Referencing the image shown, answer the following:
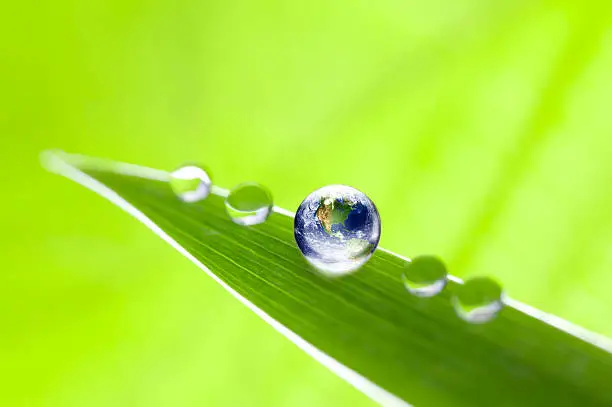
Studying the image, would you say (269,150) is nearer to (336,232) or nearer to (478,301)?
(336,232)

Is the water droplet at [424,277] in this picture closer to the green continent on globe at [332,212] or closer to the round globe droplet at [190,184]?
the green continent on globe at [332,212]

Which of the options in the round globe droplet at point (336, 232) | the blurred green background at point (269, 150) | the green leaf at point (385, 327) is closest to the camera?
the green leaf at point (385, 327)

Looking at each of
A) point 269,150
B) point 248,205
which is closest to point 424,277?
point 248,205

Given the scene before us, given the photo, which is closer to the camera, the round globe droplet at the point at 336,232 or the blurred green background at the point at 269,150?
the round globe droplet at the point at 336,232

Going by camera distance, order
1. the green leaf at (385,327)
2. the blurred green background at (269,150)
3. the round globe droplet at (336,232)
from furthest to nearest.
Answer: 1. the blurred green background at (269,150)
2. the round globe droplet at (336,232)
3. the green leaf at (385,327)

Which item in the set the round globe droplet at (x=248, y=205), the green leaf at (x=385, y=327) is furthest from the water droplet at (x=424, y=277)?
the round globe droplet at (x=248, y=205)

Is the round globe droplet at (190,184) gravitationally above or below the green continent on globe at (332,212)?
below

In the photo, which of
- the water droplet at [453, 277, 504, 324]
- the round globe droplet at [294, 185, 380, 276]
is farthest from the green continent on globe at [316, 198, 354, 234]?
the water droplet at [453, 277, 504, 324]
